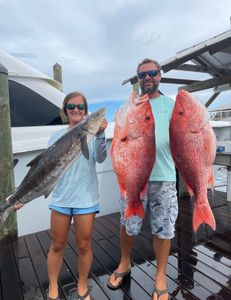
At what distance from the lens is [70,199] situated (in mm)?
2221

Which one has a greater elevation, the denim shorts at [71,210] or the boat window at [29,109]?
the boat window at [29,109]

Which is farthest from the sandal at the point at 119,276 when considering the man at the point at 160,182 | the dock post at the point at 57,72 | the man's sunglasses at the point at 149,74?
the dock post at the point at 57,72

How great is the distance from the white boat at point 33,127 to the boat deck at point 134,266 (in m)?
0.33

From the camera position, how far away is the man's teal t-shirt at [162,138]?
2.26 metres

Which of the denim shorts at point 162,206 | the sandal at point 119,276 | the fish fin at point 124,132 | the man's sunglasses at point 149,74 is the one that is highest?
the man's sunglasses at point 149,74

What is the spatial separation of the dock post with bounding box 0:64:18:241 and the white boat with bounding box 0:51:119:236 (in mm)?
329

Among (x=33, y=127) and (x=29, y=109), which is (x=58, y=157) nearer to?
(x=33, y=127)

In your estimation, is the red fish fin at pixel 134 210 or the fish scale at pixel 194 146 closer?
the fish scale at pixel 194 146

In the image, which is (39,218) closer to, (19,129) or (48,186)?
(19,129)

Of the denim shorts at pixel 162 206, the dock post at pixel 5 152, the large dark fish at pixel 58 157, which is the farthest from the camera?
the dock post at pixel 5 152

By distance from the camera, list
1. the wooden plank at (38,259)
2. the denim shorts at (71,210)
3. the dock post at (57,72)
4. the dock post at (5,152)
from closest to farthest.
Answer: the denim shorts at (71,210) → the wooden plank at (38,259) → the dock post at (5,152) → the dock post at (57,72)

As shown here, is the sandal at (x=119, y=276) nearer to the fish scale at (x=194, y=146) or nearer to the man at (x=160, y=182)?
the man at (x=160, y=182)

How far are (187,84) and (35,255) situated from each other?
182 inches

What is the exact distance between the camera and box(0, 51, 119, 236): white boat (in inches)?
166
